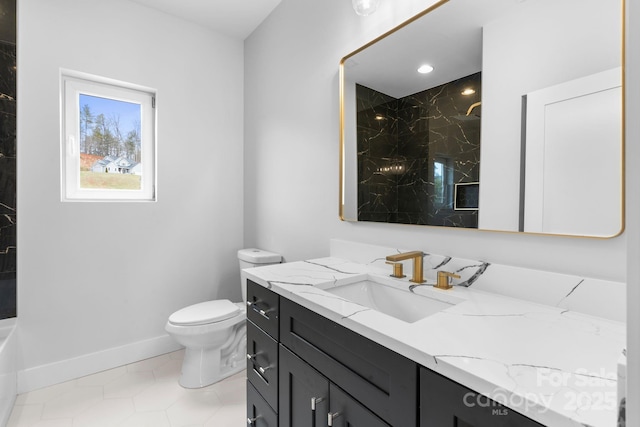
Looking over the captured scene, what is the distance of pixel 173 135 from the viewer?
236cm

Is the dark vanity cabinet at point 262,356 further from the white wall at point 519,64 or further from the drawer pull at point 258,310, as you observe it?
the white wall at point 519,64

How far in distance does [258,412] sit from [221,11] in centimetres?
253

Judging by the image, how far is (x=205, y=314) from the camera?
1.96 meters

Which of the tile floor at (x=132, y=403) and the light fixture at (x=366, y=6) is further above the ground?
the light fixture at (x=366, y=6)

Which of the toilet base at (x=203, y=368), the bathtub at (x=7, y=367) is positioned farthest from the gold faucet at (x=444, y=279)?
the bathtub at (x=7, y=367)

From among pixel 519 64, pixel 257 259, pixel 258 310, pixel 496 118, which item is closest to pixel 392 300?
pixel 258 310

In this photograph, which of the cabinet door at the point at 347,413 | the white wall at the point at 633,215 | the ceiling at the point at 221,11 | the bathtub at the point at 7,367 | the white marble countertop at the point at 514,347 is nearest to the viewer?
the white wall at the point at 633,215

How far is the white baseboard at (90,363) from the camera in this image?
191 centimetres

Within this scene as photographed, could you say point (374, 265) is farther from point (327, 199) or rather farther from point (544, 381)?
point (544, 381)

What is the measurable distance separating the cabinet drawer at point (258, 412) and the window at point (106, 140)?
167 cm

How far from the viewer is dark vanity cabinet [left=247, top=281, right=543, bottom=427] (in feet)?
2.01

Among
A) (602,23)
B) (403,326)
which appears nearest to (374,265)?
(403,326)

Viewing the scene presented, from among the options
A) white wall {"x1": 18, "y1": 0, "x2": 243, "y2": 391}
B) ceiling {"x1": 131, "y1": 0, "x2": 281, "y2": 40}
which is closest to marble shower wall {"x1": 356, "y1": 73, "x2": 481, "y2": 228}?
ceiling {"x1": 131, "y1": 0, "x2": 281, "y2": 40}

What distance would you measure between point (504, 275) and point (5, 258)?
257 centimetres
